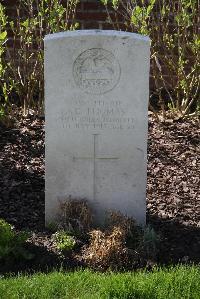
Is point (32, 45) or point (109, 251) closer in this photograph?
point (109, 251)

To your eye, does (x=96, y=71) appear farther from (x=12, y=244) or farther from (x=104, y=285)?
(x=104, y=285)

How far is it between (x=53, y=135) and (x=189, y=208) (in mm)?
1313

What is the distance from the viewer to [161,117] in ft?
25.4

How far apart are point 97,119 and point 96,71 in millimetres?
353

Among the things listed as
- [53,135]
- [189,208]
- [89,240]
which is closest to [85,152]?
[53,135]

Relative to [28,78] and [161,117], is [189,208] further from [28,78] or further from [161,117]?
[28,78]

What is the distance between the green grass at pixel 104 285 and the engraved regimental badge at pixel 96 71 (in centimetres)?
138

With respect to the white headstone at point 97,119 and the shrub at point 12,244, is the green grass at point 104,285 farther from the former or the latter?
the white headstone at point 97,119

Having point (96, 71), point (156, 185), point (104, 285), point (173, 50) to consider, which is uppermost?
point (173, 50)

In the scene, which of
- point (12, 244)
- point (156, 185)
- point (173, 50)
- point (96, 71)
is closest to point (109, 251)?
point (12, 244)

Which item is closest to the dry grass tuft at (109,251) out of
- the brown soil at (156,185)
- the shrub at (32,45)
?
the brown soil at (156,185)

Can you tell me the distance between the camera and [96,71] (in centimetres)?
541

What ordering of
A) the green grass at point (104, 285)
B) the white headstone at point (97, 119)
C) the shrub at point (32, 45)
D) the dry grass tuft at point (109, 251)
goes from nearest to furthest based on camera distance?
the green grass at point (104, 285) < the dry grass tuft at point (109, 251) < the white headstone at point (97, 119) < the shrub at point (32, 45)

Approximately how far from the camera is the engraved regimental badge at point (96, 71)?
537 cm
